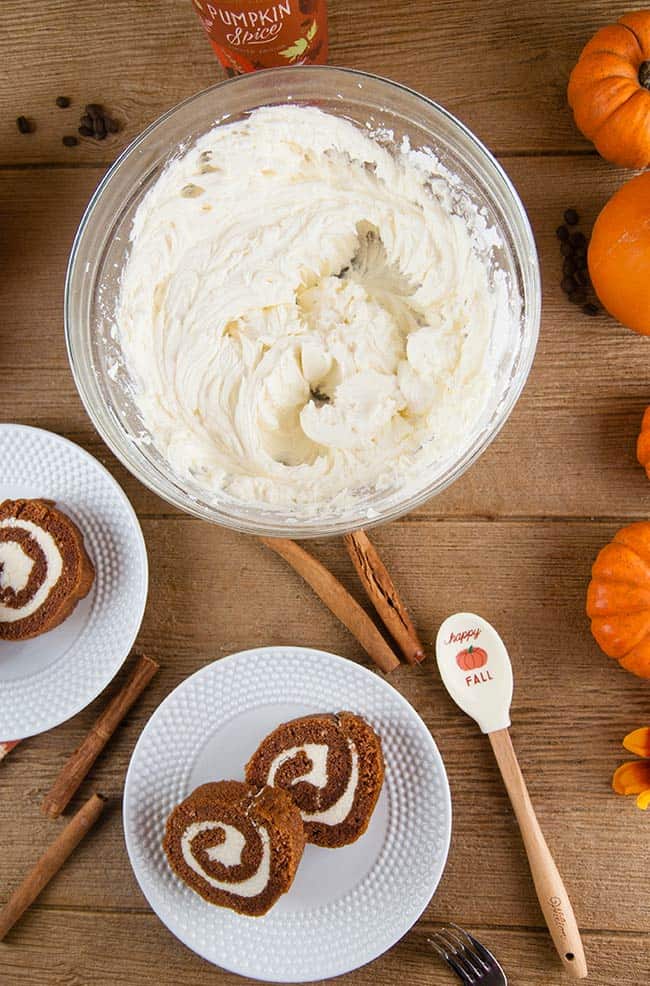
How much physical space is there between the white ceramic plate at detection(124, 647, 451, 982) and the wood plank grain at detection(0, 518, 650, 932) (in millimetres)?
60

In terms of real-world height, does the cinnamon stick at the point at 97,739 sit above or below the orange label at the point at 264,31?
below

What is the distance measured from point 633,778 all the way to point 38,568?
1018 millimetres

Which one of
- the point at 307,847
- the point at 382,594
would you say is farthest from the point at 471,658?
the point at 307,847

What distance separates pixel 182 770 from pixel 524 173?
112 centimetres

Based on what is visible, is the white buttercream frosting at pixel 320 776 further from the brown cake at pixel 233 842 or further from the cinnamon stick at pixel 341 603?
the cinnamon stick at pixel 341 603

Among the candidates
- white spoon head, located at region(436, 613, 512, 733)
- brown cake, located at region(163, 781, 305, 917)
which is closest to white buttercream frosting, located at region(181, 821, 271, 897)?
brown cake, located at region(163, 781, 305, 917)

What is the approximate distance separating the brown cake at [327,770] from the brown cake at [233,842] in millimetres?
31

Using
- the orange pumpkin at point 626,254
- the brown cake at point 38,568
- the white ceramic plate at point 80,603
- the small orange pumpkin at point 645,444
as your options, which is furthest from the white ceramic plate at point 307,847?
the orange pumpkin at point 626,254

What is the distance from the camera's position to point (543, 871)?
1.31 meters

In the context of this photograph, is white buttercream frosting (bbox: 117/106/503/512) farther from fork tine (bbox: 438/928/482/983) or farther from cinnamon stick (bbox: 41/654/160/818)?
fork tine (bbox: 438/928/482/983)

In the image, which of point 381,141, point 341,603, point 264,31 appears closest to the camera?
point 264,31

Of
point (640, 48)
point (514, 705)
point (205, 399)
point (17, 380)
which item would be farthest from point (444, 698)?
point (640, 48)

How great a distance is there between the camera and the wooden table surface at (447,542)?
1.34m

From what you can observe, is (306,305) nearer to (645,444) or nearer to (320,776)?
(645,444)
